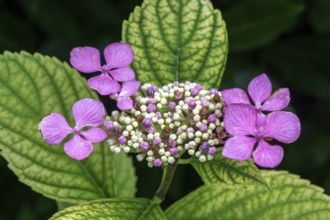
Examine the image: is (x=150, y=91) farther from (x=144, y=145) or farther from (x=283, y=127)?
(x=283, y=127)

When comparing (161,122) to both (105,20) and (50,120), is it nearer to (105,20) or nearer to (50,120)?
(50,120)

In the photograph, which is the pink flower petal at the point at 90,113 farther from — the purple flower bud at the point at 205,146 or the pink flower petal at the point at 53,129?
the purple flower bud at the point at 205,146

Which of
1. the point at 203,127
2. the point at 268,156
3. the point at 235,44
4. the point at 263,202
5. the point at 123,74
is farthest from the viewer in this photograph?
the point at 235,44

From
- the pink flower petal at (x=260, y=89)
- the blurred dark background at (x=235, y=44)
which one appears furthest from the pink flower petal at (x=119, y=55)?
the blurred dark background at (x=235, y=44)

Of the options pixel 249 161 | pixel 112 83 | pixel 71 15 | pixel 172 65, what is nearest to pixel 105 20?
pixel 71 15

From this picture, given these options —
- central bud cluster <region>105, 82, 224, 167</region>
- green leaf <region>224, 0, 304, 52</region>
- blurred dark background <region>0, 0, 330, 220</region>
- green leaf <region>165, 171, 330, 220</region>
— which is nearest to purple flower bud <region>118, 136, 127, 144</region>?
central bud cluster <region>105, 82, 224, 167</region>

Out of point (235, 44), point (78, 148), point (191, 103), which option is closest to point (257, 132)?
point (191, 103)
